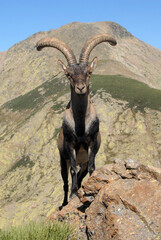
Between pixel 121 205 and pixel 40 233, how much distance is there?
2.27m

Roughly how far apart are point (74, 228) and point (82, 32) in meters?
132

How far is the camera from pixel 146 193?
6059 mm

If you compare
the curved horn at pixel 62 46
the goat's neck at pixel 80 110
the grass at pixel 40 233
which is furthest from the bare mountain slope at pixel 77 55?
the grass at pixel 40 233

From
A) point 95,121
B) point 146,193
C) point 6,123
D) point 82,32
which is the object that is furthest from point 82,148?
point 82,32

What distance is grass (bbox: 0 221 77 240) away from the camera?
6.48 metres

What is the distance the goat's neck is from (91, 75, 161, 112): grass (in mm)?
49902

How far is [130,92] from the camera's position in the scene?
63938 millimetres

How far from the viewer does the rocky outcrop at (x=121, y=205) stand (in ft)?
17.7

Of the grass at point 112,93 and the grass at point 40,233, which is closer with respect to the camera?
the grass at point 40,233

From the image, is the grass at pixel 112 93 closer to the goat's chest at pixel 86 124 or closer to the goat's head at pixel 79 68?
the goat's head at pixel 79 68

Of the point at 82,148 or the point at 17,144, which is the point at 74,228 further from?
the point at 17,144

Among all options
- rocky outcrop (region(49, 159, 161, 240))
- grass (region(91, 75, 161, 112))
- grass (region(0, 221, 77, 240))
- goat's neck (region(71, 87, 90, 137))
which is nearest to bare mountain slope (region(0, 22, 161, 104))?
grass (region(91, 75, 161, 112))

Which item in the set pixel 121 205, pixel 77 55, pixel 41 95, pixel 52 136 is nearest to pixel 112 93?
pixel 52 136

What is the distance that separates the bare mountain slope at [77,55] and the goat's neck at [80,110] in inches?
3036
